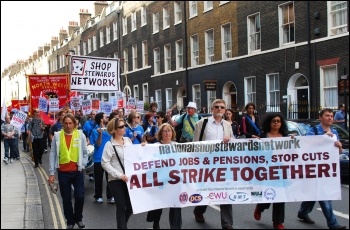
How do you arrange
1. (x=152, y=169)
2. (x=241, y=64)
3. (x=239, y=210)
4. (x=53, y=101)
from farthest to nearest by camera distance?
1. (x=241, y=64)
2. (x=53, y=101)
3. (x=239, y=210)
4. (x=152, y=169)

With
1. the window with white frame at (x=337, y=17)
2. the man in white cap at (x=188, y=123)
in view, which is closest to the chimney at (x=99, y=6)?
the window with white frame at (x=337, y=17)

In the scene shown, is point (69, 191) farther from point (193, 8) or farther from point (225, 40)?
point (193, 8)

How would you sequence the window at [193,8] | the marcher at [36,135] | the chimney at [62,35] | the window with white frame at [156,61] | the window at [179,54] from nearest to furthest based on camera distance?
1. the marcher at [36,135]
2. the chimney at [62,35]
3. the window at [193,8]
4. the window at [179,54]
5. the window with white frame at [156,61]

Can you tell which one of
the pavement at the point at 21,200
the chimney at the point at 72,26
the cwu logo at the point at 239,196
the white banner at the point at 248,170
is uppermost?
the chimney at the point at 72,26

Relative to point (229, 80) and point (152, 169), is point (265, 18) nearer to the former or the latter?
point (229, 80)

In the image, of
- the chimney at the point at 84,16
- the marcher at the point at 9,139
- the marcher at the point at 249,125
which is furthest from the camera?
the chimney at the point at 84,16

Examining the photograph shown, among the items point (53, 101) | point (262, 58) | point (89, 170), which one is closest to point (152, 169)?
point (89, 170)

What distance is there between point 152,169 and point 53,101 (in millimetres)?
13013

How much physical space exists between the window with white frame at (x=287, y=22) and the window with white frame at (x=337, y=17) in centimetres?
251

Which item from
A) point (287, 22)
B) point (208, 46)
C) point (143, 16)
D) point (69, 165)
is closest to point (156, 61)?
point (143, 16)

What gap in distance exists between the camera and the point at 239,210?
25.7 ft

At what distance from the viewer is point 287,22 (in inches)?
912

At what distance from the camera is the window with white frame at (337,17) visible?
19656 millimetres

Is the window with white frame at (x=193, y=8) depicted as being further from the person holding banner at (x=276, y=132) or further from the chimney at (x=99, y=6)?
the person holding banner at (x=276, y=132)
